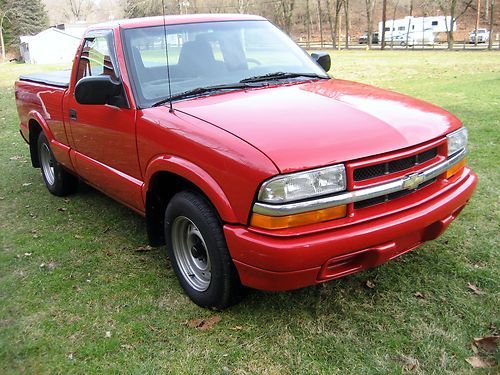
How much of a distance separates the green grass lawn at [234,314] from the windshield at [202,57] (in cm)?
142

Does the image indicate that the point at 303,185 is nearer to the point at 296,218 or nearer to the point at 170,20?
the point at 296,218

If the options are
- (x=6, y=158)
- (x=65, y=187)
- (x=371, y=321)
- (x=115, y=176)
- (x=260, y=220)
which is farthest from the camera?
(x=6, y=158)

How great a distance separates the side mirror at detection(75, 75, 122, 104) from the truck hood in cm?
57

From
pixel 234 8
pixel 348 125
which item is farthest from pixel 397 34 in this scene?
pixel 348 125

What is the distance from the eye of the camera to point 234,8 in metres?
58.8

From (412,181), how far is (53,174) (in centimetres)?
440

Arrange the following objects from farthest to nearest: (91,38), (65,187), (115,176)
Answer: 1. (65,187)
2. (91,38)
3. (115,176)

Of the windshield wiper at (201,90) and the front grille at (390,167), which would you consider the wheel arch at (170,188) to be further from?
the front grille at (390,167)

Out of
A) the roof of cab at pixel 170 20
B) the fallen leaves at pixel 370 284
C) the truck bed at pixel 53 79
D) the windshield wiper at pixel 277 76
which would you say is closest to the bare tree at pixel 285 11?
the truck bed at pixel 53 79

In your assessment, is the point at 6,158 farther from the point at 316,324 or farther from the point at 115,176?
the point at 316,324

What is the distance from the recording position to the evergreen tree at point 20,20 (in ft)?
204

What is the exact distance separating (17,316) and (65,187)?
2.53 metres

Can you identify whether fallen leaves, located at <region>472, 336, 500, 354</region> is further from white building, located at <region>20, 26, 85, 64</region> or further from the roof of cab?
white building, located at <region>20, 26, 85, 64</region>

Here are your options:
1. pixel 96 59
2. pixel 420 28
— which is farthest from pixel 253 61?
pixel 420 28
